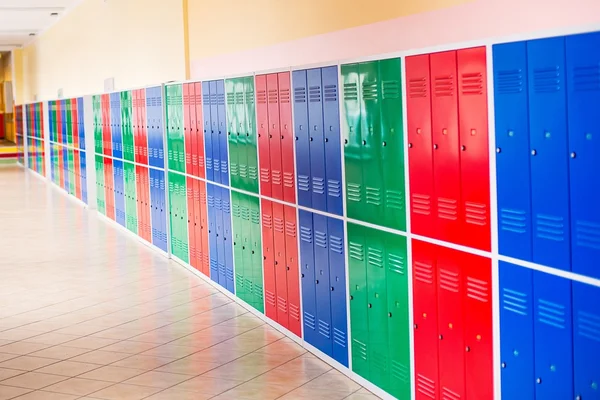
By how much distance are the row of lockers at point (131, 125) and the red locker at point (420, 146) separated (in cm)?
604

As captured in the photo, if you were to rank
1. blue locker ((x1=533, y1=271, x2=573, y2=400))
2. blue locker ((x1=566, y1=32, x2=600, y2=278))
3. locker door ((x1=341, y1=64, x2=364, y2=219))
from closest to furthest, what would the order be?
blue locker ((x1=566, y1=32, x2=600, y2=278)) → blue locker ((x1=533, y1=271, x2=573, y2=400)) → locker door ((x1=341, y1=64, x2=364, y2=219))

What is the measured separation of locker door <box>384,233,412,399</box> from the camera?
4.82 meters

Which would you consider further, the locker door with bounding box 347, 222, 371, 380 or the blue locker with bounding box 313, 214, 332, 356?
the blue locker with bounding box 313, 214, 332, 356

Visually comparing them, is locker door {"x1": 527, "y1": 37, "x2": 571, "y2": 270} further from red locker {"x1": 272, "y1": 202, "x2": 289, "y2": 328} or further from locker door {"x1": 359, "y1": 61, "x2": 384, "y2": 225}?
red locker {"x1": 272, "y1": 202, "x2": 289, "y2": 328}

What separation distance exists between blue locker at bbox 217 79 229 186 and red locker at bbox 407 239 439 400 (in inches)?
143

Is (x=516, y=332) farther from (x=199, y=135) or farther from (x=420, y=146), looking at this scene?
(x=199, y=135)

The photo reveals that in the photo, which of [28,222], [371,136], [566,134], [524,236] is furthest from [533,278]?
[28,222]

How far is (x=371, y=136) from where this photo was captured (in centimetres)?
508

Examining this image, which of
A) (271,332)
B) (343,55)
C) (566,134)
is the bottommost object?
(271,332)

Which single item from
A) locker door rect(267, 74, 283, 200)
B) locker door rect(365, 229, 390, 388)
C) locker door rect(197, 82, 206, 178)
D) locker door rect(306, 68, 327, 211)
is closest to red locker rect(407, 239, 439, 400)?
locker door rect(365, 229, 390, 388)

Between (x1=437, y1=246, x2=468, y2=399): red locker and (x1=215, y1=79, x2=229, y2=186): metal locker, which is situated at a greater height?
(x1=215, y1=79, x2=229, y2=186): metal locker

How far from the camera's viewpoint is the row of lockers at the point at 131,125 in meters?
10.5

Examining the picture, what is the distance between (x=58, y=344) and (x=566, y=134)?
4.57 metres

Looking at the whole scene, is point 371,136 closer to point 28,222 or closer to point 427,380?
point 427,380
